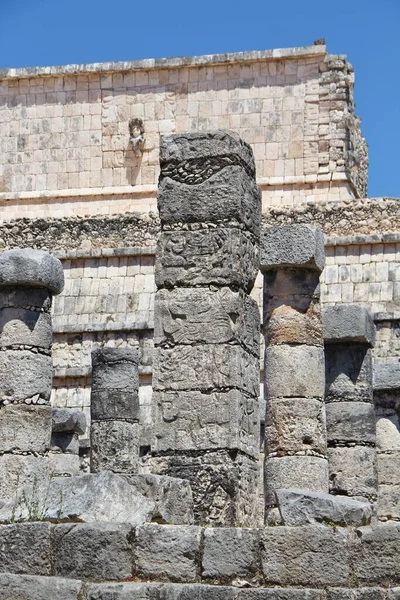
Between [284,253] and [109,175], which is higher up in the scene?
[109,175]

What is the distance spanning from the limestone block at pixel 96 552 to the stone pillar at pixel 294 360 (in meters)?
5.48

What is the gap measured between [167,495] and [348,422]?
635cm

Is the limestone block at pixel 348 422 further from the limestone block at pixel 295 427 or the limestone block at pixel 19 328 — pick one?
the limestone block at pixel 19 328

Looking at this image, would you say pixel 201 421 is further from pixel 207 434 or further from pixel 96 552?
pixel 96 552

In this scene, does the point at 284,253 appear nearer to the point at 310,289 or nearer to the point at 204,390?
the point at 310,289

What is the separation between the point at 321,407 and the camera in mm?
15141

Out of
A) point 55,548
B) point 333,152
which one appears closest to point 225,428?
point 55,548

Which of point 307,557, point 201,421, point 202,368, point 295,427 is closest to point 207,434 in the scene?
point 201,421

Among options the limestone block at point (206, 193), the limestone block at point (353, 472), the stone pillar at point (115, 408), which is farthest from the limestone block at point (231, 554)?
the stone pillar at point (115, 408)

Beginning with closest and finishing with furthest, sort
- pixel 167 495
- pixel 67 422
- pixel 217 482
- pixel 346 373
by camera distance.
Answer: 1. pixel 167 495
2. pixel 217 482
3. pixel 346 373
4. pixel 67 422

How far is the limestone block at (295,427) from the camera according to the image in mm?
14914

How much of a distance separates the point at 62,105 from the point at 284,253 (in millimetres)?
20703

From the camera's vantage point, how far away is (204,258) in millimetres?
12305

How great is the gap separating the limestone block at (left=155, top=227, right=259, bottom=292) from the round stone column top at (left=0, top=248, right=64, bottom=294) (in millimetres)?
2843
